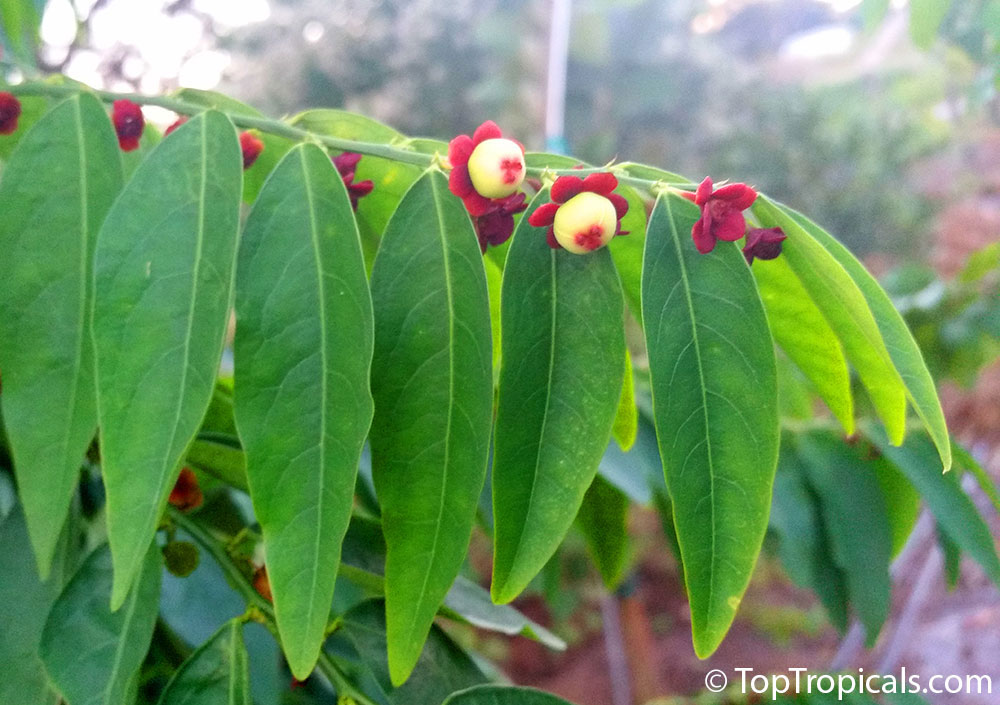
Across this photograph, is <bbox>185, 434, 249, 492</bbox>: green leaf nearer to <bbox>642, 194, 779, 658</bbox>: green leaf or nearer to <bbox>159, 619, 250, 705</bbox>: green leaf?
<bbox>159, 619, 250, 705</bbox>: green leaf

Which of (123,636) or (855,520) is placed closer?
(123,636)

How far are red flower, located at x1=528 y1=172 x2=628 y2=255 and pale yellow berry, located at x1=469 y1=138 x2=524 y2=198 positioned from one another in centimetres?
2

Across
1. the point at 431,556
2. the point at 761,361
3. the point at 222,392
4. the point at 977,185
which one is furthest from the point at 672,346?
the point at 977,185

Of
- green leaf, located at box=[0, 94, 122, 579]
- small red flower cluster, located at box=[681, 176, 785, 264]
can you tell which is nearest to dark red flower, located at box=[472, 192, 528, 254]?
small red flower cluster, located at box=[681, 176, 785, 264]

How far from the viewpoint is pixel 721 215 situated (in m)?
0.42

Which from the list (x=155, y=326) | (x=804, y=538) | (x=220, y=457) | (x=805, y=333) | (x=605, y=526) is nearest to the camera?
(x=155, y=326)

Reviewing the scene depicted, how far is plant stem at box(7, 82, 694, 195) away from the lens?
1.51 ft

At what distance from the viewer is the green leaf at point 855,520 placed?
0.86m

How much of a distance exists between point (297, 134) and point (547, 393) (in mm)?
225

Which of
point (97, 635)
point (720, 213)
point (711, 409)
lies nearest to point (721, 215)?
point (720, 213)

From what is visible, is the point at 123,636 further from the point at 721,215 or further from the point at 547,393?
the point at 721,215

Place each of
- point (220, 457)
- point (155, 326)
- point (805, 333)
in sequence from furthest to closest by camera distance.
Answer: point (220, 457)
point (805, 333)
point (155, 326)

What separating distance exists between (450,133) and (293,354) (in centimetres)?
315
